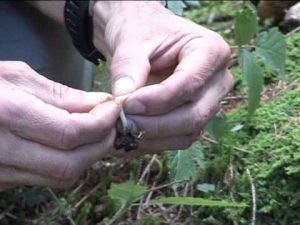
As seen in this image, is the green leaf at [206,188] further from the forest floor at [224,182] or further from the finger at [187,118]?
the finger at [187,118]

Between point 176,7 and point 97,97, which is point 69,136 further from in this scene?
point 176,7

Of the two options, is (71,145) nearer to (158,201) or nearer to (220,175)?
(158,201)

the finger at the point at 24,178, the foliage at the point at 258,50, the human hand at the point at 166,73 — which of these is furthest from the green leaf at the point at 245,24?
the finger at the point at 24,178

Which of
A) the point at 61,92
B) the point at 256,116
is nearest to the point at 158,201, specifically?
the point at 61,92

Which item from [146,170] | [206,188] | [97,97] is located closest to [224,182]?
[206,188]

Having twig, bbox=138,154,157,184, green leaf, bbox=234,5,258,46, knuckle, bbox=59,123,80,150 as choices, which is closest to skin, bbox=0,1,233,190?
knuckle, bbox=59,123,80,150

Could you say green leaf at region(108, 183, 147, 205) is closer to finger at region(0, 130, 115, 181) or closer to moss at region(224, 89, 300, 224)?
finger at region(0, 130, 115, 181)
